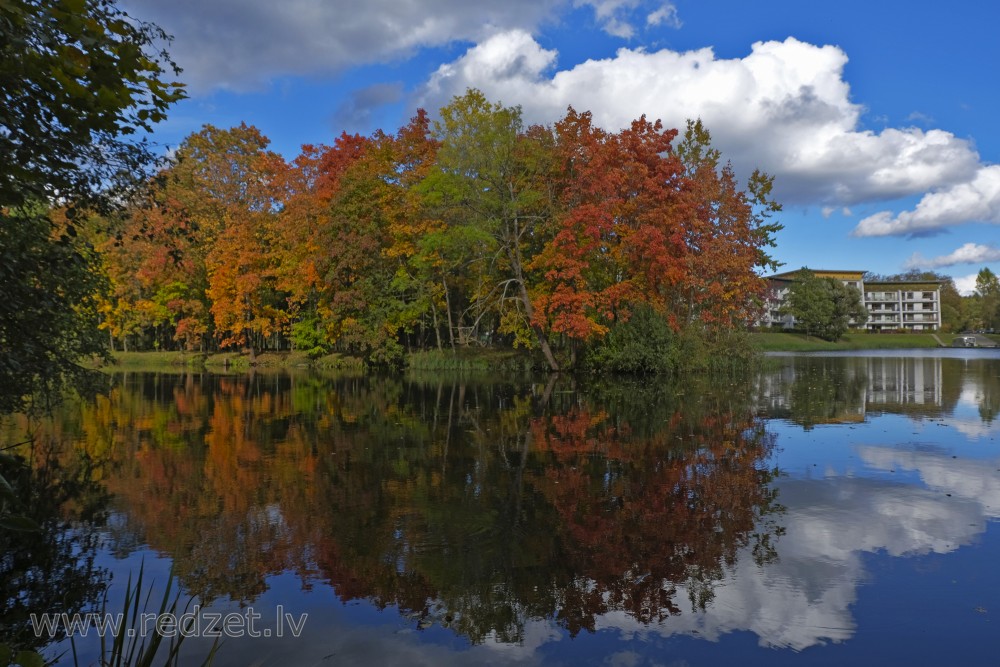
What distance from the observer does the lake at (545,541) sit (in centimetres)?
473

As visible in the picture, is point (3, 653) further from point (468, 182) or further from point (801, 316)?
point (801, 316)

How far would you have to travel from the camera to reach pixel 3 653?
5.98ft

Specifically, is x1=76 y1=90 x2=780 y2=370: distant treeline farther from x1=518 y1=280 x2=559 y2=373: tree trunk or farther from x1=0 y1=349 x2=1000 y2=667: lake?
x1=0 y1=349 x2=1000 y2=667: lake

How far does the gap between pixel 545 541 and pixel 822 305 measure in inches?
3254

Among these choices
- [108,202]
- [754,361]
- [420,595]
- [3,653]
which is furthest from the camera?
[754,361]

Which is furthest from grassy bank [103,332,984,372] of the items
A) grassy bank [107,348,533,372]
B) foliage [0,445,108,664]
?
foliage [0,445,108,664]

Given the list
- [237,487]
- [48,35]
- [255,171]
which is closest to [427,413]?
[237,487]

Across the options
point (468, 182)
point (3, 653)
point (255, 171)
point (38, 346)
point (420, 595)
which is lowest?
point (420, 595)

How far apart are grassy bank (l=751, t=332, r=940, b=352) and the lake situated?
5946cm

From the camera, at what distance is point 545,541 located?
6676mm

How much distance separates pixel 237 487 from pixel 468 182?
2291 centimetres

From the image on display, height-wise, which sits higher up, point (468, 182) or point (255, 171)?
point (255, 171)

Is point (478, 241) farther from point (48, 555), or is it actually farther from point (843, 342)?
point (843, 342)

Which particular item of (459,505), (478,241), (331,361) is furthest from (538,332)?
(459,505)
